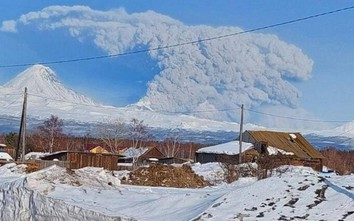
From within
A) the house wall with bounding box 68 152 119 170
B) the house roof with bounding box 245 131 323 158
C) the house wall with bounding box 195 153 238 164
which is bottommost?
the house wall with bounding box 68 152 119 170

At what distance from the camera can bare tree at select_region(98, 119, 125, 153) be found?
105250mm

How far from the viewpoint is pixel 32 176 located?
13.6 meters

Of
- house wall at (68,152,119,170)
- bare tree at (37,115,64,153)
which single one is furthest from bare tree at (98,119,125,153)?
house wall at (68,152,119,170)

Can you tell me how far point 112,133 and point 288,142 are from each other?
45156 mm

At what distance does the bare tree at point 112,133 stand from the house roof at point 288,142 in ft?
118

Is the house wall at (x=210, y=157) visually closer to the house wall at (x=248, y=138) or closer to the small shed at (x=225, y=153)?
the small shed at (x=225, y=153)

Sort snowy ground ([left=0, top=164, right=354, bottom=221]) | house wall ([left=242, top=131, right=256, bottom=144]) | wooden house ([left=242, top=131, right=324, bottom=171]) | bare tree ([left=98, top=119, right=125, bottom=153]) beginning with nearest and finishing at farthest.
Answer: snowy ground ([left=0, top=164, right=354, bottom=221]) < wooden house ([left=242, top=131, right=324, bottom=171]) < house wall ([left=242, top=131, right=256, bottom=144]) < bare tree ([left=98, top=119, right=125, bottom=153])

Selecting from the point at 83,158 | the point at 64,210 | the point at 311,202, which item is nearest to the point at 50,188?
the point at 64,210

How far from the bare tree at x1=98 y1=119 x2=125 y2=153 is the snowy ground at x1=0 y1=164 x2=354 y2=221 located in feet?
295

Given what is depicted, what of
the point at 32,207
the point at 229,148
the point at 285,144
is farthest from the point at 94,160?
the point at 32,207

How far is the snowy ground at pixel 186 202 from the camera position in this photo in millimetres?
10219

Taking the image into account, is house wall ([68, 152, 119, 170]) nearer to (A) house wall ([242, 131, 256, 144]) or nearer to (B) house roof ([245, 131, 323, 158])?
(A) house wall ([242, 131, 256, 144])

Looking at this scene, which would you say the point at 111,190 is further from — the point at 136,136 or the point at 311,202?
the point at 136,136

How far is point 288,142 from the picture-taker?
233 ft
